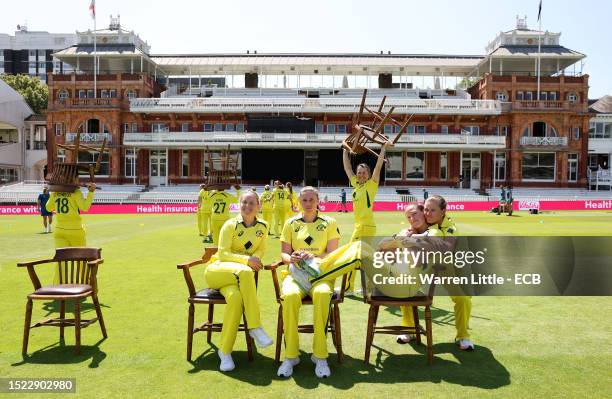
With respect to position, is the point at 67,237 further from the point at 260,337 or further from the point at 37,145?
the point at 37,145

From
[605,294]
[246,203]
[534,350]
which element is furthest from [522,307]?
[246,203]

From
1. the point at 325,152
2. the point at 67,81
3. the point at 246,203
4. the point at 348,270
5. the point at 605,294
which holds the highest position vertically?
the point at 67,81

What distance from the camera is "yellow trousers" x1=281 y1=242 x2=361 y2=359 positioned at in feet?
16.9

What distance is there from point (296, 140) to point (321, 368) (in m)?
38.8

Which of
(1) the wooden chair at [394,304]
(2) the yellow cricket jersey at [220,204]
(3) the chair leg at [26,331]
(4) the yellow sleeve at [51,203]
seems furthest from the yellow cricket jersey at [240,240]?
(2) the yellow cricket jersey at [220,204]

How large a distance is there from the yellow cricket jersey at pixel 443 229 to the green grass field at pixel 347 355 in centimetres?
140

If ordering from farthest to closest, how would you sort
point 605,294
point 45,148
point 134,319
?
point 45,148
point 605,294
point 134,319

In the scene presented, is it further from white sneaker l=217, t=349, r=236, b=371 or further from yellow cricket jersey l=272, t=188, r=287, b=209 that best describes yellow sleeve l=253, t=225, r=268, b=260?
yellow cricket jersey l=272, t=188, r=287, b=209

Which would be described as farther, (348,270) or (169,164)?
(169,164)

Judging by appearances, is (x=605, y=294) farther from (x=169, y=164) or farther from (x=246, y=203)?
(x=169, y=164)

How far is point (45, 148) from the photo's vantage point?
54969 millimetres

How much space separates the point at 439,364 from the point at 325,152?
40.5m

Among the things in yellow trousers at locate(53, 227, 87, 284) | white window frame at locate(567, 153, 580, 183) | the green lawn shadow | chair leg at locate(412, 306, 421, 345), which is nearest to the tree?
white window frame at locate(567, 153, 580, 183)

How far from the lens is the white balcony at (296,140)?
43156 mm
